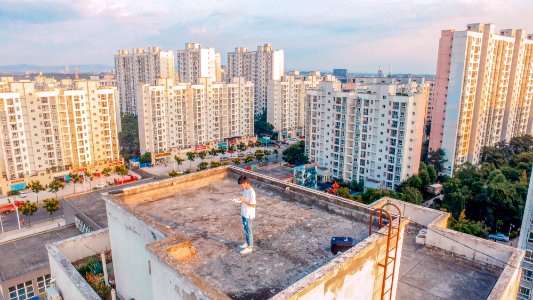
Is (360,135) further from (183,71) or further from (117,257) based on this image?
(183,71)

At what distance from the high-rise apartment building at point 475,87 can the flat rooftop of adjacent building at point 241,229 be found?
4150 cm

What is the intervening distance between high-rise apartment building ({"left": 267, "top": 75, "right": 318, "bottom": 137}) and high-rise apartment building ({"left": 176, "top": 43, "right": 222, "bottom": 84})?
14869mm

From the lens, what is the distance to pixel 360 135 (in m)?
41.5

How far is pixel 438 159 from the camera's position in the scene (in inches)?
1770

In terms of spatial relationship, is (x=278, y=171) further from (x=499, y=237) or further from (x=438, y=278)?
(x=438, y=278)

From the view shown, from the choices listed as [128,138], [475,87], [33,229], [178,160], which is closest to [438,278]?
[33,229]

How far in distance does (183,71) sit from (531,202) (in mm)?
74900

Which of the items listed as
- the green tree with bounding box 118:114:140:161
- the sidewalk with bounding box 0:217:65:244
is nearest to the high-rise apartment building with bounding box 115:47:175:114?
the green tree with bounding box 118:114:140:161

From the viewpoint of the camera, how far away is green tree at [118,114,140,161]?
5858 centimetres

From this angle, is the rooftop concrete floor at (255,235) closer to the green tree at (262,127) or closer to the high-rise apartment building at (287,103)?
the high-rise apartment building at (287,103)

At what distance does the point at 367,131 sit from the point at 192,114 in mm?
28995

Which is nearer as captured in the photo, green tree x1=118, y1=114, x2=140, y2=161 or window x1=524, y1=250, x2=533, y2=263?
window x1=524, y1=250, x2=533, y2=263

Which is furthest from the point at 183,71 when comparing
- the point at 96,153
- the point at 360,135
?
the point at 360,135

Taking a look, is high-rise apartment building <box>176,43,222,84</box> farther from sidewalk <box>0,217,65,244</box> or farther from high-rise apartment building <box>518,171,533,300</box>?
high-rise apartment building <box>518,171,533,300</box>
